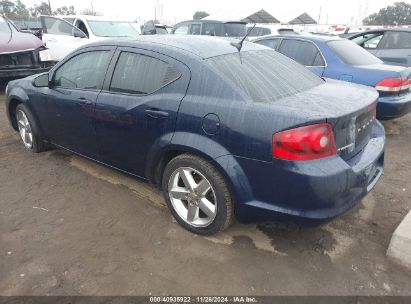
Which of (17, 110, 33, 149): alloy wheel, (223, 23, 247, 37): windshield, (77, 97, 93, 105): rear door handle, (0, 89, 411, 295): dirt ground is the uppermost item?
(223, 23, 247, 37): windshield

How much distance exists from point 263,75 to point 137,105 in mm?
1091

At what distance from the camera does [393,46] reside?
7.45m

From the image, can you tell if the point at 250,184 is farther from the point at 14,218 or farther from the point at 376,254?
the point at 14,218

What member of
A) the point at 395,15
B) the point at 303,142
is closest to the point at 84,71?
the point at 303,142

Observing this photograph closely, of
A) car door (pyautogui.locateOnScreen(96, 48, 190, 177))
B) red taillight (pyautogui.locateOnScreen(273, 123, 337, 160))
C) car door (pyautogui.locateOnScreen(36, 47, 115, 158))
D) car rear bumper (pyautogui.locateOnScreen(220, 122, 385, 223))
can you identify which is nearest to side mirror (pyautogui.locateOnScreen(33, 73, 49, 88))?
car door (pyautogui.locateOnScreen(36, 47, 115, 158))

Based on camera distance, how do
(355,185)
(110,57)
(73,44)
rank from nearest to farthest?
(355,185) → (110,57) → (73,44)

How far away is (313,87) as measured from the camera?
309 cm

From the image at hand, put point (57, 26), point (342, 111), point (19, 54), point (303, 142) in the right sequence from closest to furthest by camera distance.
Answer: point (303, 142)
point (342, 111)
point (19, 54)
point (57, 26)

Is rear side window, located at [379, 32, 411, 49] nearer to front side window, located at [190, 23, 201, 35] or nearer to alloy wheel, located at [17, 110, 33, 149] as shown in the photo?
front side window, located at [190, 23, 201, 35]

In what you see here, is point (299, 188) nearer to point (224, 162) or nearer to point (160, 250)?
point (224, 162)

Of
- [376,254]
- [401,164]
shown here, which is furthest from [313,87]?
[401,164]

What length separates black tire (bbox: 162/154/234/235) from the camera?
2645 millimetres

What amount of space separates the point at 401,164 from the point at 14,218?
177 inches

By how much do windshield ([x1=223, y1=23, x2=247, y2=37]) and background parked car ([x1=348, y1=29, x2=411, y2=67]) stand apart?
5219mm
